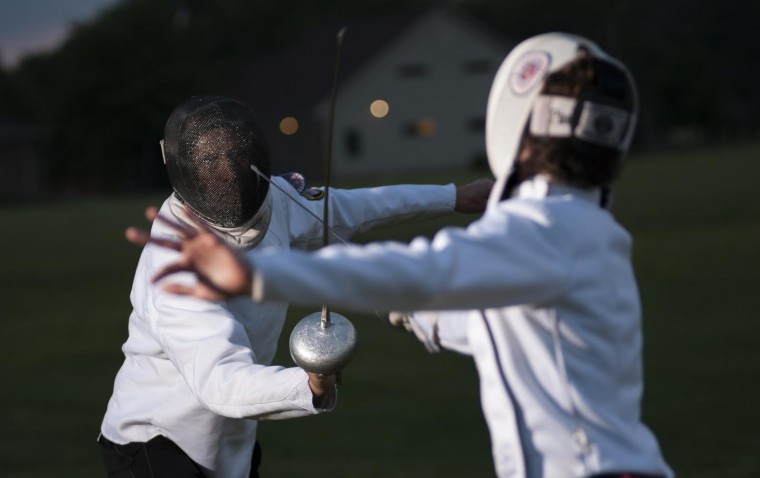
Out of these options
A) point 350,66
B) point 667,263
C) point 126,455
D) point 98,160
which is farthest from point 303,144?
point 126,455

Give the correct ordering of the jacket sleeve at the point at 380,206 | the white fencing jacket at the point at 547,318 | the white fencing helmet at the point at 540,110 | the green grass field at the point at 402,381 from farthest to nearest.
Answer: the green grass field at the point at 402,381 → the jacket sleeve at the point at 380,206 → the white fencing helmet at the point at 540,110 → the white fencing jacket at the point at 547,318

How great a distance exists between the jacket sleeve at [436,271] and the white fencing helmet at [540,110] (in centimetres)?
26

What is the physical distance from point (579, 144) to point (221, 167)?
156 cm

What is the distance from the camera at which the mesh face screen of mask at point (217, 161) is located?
422 cm

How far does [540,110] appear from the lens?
10.0 ft

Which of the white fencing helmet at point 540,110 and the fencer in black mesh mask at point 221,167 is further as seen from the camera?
the fencer in black mesh mask at point 221,167

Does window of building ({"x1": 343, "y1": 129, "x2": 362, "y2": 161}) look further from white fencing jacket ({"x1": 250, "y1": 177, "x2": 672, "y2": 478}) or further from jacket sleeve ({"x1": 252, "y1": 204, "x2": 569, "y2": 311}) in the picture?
jacket sleeve ({"x1": 252, "y1": 204, "x2": 569, "y2": 311})

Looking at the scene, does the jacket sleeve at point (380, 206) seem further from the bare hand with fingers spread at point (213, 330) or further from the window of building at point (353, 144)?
the window of building at point (353, 144)

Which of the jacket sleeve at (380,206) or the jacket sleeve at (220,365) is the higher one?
the jacket sleeve at (380,206)

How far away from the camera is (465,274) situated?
108 inches

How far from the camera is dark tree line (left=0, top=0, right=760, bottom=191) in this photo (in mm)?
62531

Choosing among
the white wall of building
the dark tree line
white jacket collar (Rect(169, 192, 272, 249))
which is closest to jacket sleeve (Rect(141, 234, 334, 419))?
white jacket collar (Rect(169, 192, 272, 249))

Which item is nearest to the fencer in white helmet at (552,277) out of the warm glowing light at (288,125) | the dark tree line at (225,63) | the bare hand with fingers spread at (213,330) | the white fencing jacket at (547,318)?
the white fencing jacket at (547,318)

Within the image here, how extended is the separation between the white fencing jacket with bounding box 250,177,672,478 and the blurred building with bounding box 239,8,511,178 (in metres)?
58.5
